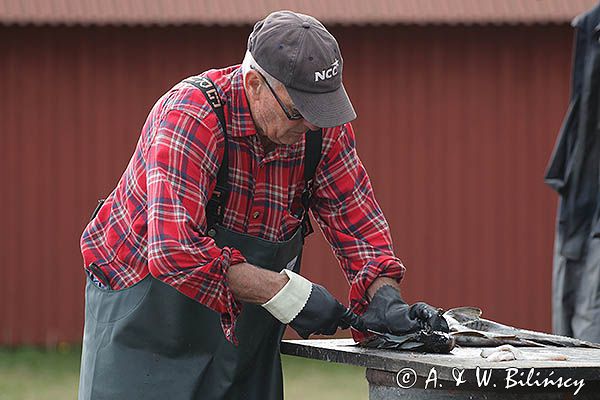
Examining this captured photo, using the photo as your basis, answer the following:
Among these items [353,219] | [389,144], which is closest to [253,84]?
[353,219]

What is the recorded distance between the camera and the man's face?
150 inches

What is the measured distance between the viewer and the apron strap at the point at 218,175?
391 cm

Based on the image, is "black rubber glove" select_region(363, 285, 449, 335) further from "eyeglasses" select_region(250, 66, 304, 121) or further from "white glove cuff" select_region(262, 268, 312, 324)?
"eyeglasses" select_region(250, 66, 304, 121)

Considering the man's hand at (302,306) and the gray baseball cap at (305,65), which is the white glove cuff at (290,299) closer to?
the man's hand at (302,306)

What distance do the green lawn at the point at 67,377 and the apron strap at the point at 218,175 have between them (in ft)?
15.4

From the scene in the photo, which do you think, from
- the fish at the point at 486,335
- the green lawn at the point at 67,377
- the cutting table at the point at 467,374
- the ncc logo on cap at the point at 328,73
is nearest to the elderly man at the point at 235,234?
the ncc logo on cap at the point at 328,73

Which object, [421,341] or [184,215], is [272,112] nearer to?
[184,215]

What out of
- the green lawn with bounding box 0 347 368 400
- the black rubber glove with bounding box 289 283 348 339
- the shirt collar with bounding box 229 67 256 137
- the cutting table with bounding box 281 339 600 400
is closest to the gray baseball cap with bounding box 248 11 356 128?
the shirt collar with bounding box 229 67 256 137

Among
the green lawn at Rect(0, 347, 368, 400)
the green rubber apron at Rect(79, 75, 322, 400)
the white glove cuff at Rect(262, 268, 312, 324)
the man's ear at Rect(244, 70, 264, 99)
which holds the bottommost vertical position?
the green lawn at Rect(0, 347, 368, 400)

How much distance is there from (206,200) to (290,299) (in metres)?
0.40

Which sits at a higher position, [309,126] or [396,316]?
[309,126]

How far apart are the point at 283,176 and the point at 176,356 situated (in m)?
0.67

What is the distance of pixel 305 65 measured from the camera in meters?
3.74

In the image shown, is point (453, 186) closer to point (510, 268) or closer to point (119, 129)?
point (510, 268)
